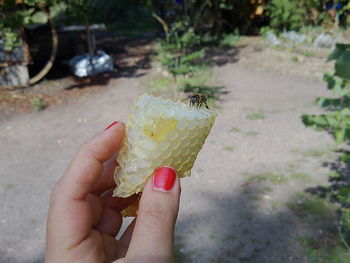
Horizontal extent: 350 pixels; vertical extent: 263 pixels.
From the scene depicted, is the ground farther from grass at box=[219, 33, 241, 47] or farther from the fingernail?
grass at box=[219, 33, 241, 47]

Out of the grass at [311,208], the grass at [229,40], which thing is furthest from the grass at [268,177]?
the grass at [229,40]

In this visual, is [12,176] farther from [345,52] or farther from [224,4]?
[224,4]

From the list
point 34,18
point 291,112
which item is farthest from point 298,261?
point 34,18

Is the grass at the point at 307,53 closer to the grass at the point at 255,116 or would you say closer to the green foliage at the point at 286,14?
the green foliage at the point at 286,14

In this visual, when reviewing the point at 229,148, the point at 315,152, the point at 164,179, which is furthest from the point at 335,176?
the point at 164,179

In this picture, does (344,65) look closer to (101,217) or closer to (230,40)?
(101,217)

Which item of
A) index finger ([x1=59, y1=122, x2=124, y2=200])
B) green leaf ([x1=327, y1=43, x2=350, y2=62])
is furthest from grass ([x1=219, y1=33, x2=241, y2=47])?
index finger ([x1=59, y1=122, x2=124, y2=200])
